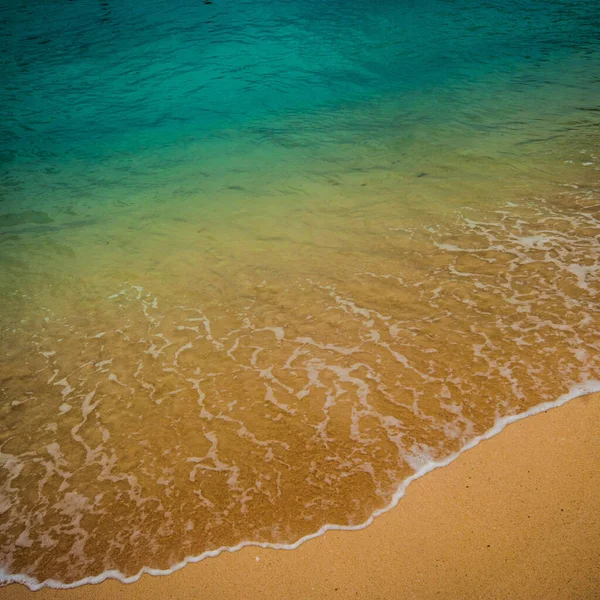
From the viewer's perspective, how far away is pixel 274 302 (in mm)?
4043

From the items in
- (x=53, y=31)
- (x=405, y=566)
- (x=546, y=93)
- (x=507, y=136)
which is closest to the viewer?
(x=405, y=566)

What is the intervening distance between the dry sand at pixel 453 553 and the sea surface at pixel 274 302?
103mm

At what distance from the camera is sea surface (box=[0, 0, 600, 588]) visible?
2.58 m

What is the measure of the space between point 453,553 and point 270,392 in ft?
4.86

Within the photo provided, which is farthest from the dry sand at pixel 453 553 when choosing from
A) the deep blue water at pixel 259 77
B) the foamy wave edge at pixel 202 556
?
the deep blue water at pixel 259 77

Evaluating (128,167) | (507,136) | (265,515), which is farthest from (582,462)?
(128,167)

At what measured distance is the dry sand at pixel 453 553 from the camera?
2062 mm

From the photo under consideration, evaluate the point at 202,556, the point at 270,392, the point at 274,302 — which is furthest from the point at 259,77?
the point at 202,556

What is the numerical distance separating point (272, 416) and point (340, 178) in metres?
4.14

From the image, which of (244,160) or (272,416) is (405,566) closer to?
(272,416)

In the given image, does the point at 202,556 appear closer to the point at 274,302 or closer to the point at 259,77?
the point at 274,302

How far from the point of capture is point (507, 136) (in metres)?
6.91

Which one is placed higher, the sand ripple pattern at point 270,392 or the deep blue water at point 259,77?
the deep blue water at point 259,77

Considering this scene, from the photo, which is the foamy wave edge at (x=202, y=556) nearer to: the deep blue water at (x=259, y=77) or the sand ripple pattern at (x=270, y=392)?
the sand ripple pattern at (x=270, y=392)
